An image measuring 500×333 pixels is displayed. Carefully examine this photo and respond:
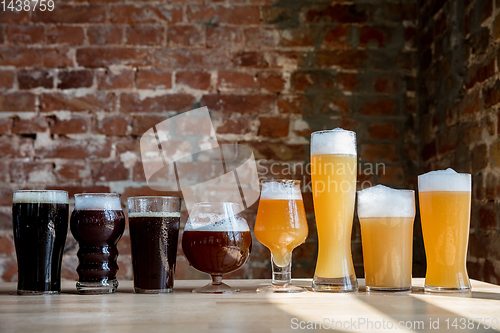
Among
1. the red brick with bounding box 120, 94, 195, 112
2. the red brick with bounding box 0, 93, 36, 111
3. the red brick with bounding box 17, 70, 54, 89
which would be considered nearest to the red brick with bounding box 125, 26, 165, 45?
the red brick with bounding box 120, 94, 195, 112

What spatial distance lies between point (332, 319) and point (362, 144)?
1.37m

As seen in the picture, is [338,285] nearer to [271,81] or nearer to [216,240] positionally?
[216,240]

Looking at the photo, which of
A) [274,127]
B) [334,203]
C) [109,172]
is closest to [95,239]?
[334,203]

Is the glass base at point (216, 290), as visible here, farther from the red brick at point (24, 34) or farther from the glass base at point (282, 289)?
the red brick at point (24, 34)

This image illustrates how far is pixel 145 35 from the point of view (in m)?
2.01

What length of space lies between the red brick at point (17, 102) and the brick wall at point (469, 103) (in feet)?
5.09

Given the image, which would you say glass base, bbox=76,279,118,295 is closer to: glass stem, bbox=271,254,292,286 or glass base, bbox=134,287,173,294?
glass base, bbox=134,287,173,294

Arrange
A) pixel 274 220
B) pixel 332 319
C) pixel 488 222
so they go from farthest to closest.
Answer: pixel 488 222, pixel 274 220, pixel 332 319

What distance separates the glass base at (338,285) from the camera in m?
0.99

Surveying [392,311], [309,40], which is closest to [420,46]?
[309,40]

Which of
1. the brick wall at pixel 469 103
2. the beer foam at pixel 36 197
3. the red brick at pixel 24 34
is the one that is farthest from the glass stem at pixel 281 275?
the red brick at pixel 24 34

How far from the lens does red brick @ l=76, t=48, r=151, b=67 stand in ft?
6.54

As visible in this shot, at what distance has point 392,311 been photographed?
763 mm

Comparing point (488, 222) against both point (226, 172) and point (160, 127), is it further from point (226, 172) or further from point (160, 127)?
point (160, 127)
